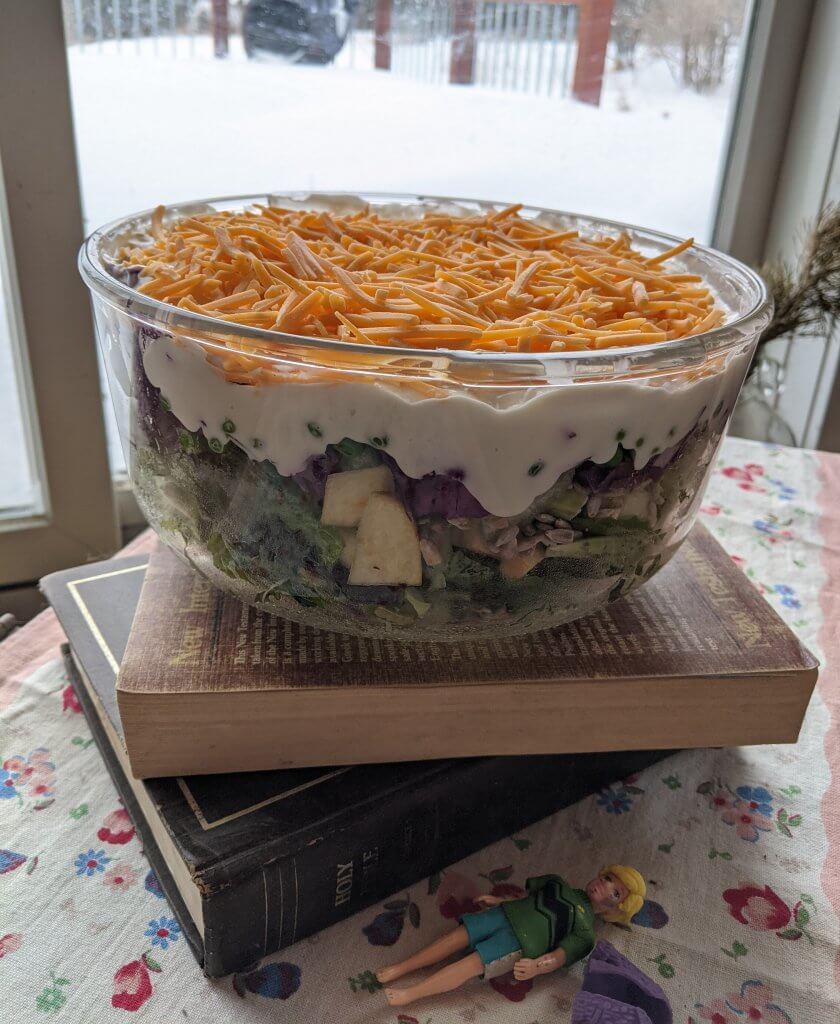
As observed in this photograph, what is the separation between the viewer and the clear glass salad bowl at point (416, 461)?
1.30 ft

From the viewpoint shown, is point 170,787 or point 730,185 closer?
point 170,787

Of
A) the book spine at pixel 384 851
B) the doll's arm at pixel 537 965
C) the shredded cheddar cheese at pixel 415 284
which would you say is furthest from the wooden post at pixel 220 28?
the doll's arm at pixel 537 965

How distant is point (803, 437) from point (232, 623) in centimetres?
98

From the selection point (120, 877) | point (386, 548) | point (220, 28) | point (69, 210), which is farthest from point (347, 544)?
point (220, 28)

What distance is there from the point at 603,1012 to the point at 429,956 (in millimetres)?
86

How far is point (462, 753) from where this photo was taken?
1.65 feet

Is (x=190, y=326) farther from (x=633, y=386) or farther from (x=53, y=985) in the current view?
(x=53, y=985)

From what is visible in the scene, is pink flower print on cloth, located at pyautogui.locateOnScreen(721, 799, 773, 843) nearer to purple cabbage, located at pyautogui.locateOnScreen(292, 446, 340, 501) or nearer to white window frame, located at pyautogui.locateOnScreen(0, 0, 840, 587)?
purple cabbage, located at pyautogui.locateOnScreen(292, 446, 340, 501)

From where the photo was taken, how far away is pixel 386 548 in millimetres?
426

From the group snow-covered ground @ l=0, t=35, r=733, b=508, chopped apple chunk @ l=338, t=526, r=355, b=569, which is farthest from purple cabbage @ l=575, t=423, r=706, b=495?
snow-covered ground @ l=0, t=35, r=733, b=508

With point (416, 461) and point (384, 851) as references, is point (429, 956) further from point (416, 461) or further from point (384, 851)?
point (416, 461)

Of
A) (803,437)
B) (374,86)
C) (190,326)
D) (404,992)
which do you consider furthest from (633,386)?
(803,437)

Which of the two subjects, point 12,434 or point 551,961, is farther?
point 12,434

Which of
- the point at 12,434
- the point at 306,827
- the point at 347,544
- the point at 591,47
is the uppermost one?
the point at 591,47
